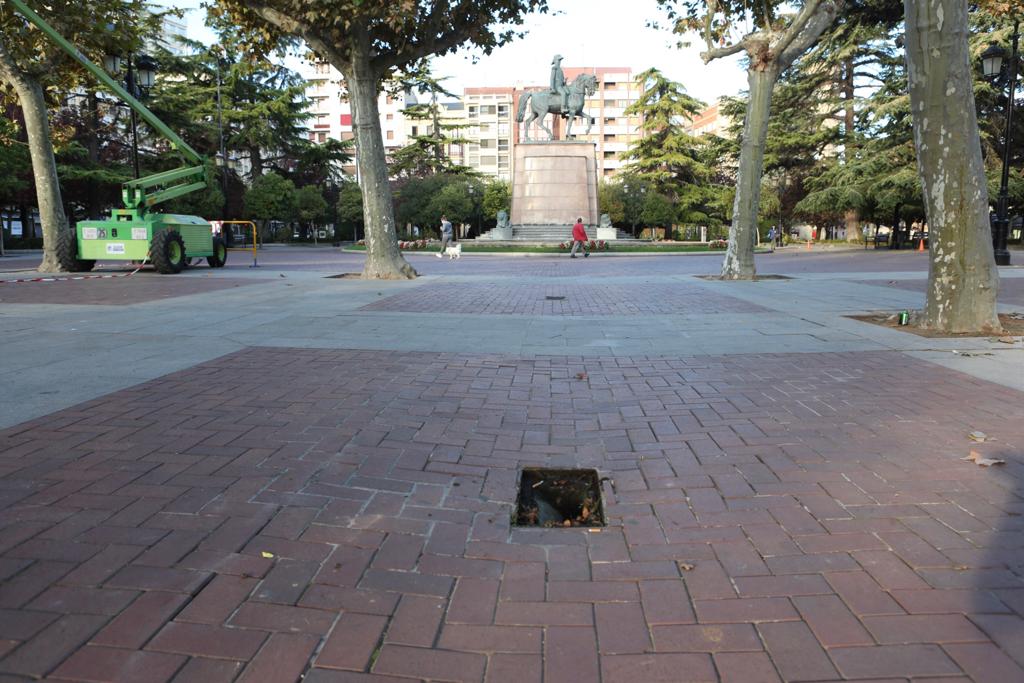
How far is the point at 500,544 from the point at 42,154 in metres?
22.7

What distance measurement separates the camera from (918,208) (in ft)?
127

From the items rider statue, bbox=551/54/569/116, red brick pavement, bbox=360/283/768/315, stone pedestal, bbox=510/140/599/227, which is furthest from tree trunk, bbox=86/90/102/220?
red brick pavement, bbox=360/283/768/315

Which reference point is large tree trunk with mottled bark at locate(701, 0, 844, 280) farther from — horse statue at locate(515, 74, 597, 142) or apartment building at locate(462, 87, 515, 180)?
apartment building at locate(462, 87, 515, 180)

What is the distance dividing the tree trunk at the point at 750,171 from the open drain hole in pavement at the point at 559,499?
544 inches

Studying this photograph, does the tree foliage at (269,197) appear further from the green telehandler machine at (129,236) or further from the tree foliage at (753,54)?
the tree foliage at (753,54)

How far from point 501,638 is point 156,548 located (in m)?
1.58

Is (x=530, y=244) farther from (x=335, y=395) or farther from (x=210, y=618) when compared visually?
(x=210, y=618)

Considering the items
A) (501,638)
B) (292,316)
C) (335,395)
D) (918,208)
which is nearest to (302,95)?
(918,208)

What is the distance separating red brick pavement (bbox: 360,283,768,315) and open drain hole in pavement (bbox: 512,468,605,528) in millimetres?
7171

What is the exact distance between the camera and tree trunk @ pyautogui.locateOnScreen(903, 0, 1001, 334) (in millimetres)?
8461

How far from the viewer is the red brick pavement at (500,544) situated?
2.30 m

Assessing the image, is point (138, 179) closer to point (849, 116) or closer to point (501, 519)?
point (501, 519)

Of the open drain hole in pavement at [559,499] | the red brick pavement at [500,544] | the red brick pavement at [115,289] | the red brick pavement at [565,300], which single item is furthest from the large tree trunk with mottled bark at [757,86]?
the open drain hole in pavement at [559,499]

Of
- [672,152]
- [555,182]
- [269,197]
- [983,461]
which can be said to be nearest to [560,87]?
[555,182]
